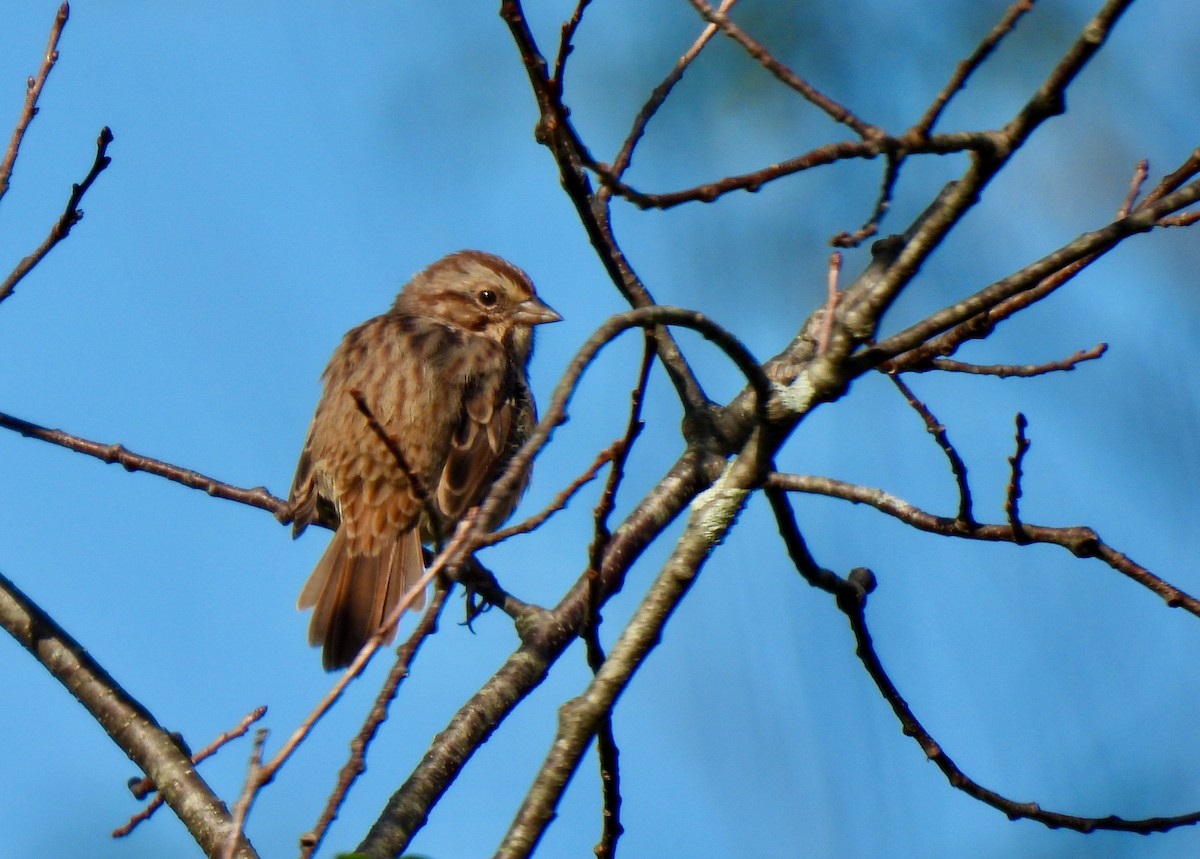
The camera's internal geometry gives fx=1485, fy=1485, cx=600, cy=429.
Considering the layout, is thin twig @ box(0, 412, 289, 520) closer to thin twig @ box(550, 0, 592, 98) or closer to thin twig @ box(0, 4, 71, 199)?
thin twig @ box(0, 4, 71, 199)

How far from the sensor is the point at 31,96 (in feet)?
12.6

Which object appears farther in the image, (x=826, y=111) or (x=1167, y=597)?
(x=1167, y=597)

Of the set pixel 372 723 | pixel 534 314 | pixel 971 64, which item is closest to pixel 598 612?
pixel 372 723

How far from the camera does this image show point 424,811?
3295 millimetres

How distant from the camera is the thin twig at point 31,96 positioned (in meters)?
3.78

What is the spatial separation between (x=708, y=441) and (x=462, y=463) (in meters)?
2.02

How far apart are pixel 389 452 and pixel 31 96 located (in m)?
2.22

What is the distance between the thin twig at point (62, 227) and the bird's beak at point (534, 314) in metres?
3.31

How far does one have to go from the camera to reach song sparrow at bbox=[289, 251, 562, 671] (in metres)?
5.59

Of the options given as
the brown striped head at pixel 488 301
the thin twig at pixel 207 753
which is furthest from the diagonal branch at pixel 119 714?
the brown striped head at pixel 488 301

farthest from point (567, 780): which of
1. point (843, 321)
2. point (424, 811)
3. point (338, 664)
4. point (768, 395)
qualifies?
point (338, 664)

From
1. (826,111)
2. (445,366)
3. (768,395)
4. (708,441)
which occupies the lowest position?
(768,395)

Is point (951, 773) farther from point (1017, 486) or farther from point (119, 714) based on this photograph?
point (119, 714)

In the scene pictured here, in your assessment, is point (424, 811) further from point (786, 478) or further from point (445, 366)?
point (445, 366)
